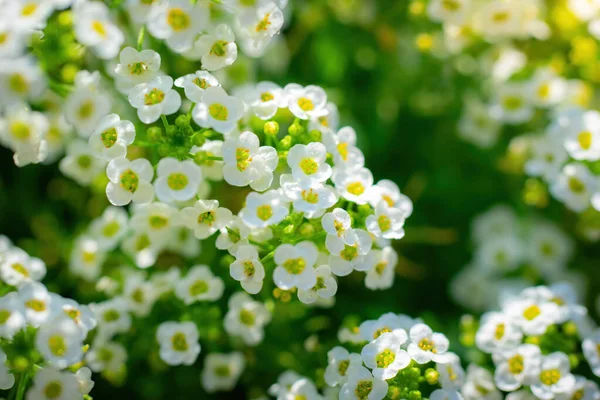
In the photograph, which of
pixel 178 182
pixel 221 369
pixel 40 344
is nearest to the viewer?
pixel 40 344

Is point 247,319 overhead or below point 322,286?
below

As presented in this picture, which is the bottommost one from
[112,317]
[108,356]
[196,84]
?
[108,356]

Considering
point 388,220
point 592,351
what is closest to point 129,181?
point 388,220

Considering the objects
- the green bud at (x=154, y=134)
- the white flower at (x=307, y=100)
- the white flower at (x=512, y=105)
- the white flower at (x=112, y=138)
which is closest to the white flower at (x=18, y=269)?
the white flower at (x=112, y=138)

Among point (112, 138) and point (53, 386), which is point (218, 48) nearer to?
Result: point (112, 138)

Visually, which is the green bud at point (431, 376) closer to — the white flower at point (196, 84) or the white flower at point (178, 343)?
the white flower at point (178, 343)

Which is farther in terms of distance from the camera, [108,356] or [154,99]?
[108,356]
